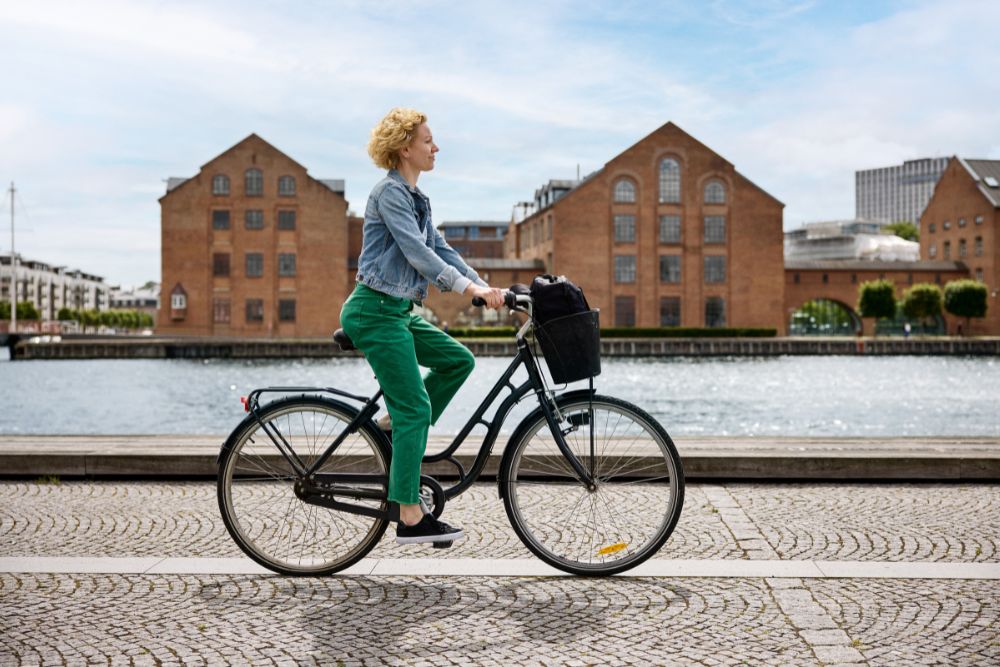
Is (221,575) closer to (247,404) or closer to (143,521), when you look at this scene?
(247,404)

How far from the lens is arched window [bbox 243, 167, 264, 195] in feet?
210

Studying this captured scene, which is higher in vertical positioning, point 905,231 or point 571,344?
point 905,231

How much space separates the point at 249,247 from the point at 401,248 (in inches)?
2488

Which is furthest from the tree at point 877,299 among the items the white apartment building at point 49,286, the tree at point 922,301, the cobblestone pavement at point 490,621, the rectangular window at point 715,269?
the white apartment building at point 49,286

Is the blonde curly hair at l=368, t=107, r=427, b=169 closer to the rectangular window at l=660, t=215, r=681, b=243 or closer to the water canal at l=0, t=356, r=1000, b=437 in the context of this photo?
the water canal at l=0, t=356, r=1000, b=437

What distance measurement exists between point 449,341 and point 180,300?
6376cm

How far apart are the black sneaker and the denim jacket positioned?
929mm

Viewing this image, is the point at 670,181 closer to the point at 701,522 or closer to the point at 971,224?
the point at 971,224

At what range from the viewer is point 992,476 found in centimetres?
630

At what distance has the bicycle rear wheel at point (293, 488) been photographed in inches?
161

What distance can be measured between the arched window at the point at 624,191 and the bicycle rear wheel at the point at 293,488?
62.5 metres

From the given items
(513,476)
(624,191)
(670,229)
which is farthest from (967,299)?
(513,476)

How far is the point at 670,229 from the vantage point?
65875 mm

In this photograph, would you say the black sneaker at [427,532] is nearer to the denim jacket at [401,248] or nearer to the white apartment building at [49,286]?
the denim jacket at [401,248]
